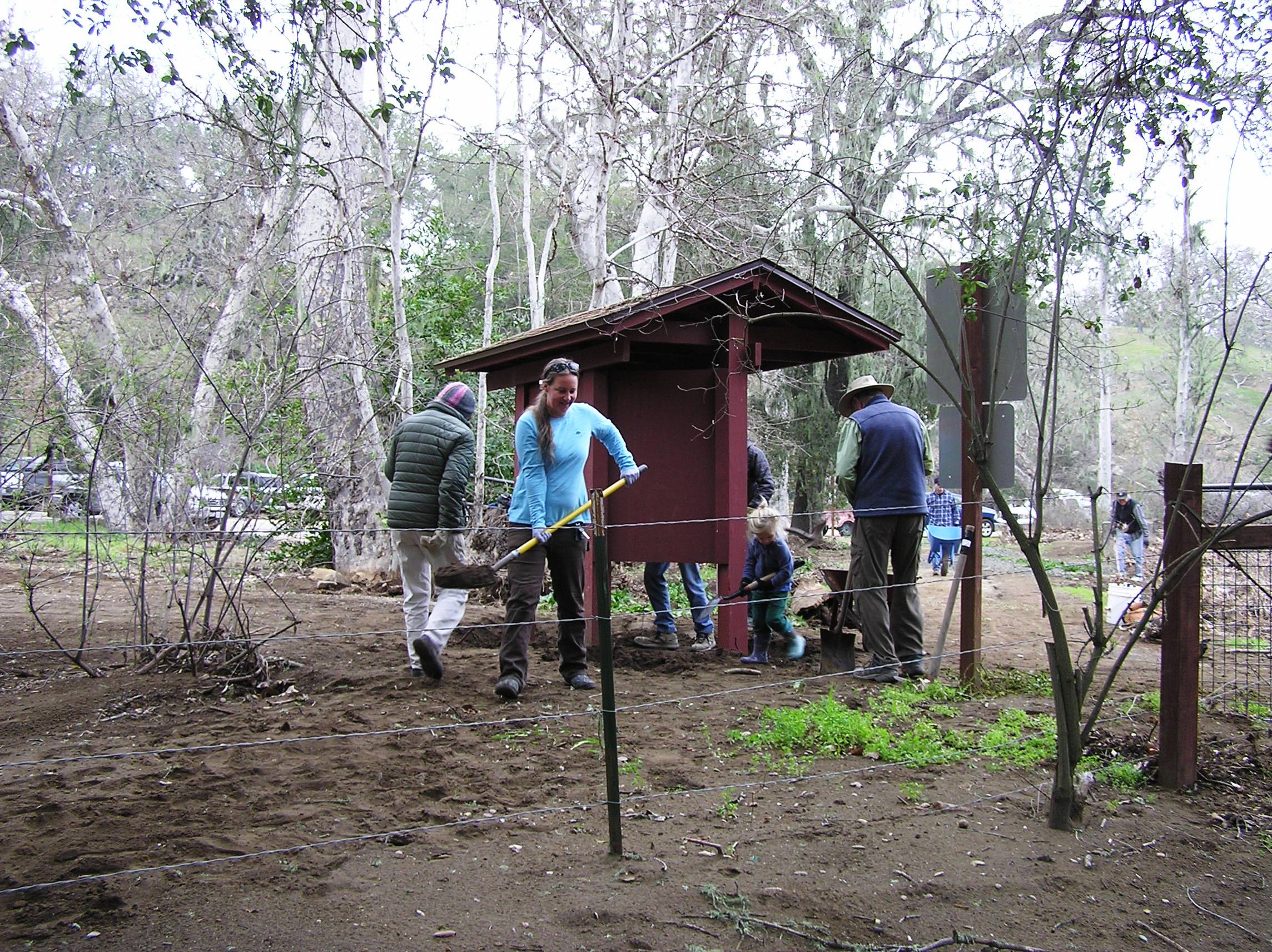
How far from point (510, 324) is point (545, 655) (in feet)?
29.0

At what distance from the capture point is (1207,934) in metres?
2.90

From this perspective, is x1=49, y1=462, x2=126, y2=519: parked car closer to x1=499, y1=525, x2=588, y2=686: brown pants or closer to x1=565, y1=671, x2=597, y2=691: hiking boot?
x1=499, y1=525, x2=588, y2=686: brown pants

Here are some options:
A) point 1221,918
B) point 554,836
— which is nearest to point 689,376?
point 554,836

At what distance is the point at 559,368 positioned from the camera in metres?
5.71

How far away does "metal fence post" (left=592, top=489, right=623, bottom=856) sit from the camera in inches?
131

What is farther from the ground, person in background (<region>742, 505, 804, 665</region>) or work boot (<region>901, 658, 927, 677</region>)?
person in background (<region>742, 505, 804, 665</region>)

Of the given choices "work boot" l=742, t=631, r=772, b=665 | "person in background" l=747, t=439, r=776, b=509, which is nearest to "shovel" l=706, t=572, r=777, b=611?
"work boot" l=742, t=631, r=772, b=665

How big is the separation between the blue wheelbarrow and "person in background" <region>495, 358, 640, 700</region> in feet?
35.8

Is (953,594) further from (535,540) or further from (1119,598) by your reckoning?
(1119,598)

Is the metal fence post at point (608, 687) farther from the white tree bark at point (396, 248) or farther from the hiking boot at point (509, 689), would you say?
the white tree bark at point (396, 248)

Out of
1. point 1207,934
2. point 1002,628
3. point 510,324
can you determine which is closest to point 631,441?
point 1002,628

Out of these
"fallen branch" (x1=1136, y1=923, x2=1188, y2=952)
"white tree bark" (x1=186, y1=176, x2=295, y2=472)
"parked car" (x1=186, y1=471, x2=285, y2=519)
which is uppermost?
"white tree bark" (x1=186, y1=176, x2=295, y2=472)

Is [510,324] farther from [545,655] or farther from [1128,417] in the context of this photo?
[1128,417]

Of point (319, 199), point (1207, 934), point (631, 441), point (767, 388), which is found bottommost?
point (1207, 934)
